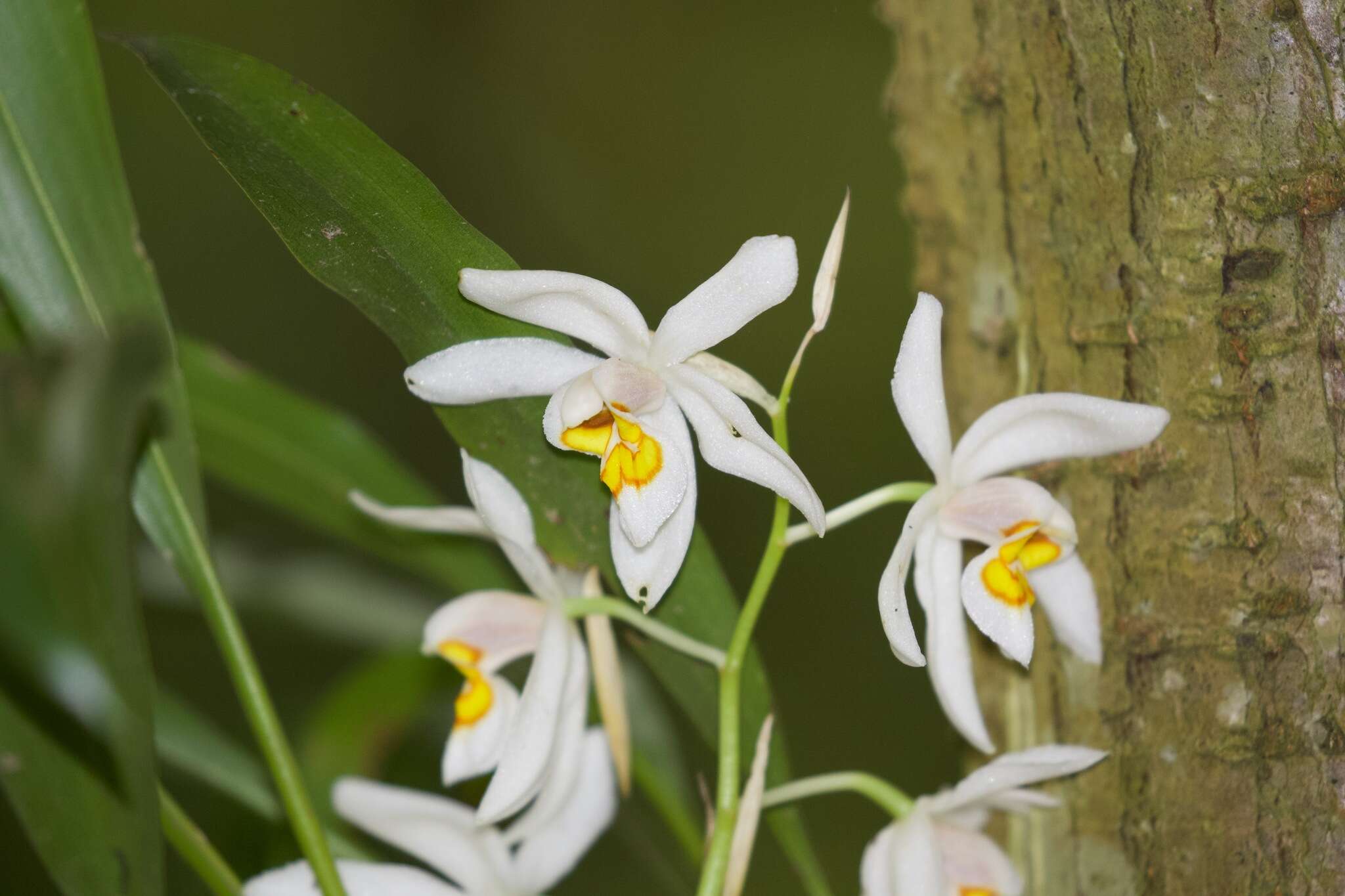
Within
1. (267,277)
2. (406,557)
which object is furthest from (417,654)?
(267,277)

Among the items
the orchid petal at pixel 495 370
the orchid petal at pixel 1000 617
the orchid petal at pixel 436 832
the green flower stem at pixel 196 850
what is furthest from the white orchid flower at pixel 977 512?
the green flower stem at pixel 196 850

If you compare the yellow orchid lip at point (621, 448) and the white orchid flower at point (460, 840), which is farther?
the white orchid flower at point (460, 840)

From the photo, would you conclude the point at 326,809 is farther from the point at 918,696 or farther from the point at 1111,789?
the point at 918,696

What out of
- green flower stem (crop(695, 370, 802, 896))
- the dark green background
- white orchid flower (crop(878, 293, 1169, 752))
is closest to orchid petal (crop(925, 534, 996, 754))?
white orchid flower (crop(878, 293, 1169, 752))

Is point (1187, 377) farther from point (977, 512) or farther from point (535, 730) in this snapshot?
point (535, 730)

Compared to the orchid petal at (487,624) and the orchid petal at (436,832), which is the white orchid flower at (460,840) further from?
the orchid petal at (487,624)

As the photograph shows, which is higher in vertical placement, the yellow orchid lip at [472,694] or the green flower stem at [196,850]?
the yellow orchid lip at [472,694]
